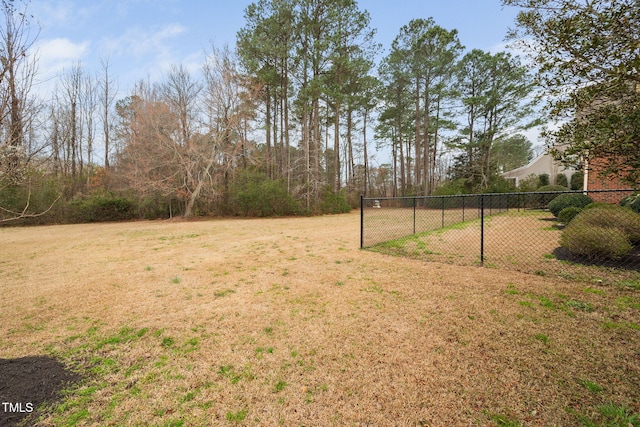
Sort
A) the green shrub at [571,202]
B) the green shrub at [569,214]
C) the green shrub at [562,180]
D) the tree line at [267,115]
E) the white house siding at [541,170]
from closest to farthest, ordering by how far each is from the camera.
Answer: the green shrub at [569,214], the green shrub at [571,202], the tree line at [267,115], the green shrub at [562,180], the white house siding at [541,170]

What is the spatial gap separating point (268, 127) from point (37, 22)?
16.8 meters

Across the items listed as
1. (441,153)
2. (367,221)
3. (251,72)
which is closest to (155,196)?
(251,72)

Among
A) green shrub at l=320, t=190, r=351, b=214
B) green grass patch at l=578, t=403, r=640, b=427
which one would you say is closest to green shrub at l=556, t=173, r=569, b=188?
green shrub at l=320, t=190, r=351, b=214

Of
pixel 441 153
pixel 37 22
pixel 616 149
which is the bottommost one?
pixel 616 149

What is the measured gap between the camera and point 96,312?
10.1 feet

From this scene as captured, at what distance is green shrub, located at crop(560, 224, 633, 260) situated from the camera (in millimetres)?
4211

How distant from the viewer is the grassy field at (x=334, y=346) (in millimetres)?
1568

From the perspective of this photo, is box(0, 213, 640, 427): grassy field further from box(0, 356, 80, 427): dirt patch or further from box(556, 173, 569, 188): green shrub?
box(556, 173, 569, 188): green shrub

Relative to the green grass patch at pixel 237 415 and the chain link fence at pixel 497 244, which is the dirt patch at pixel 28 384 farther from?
the chain link fence at pixel 497 244

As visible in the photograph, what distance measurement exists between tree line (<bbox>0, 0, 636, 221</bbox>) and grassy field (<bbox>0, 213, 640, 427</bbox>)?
13.1m

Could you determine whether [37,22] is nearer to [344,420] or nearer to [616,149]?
[344,420]

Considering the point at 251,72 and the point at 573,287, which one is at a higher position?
the point at 251,72

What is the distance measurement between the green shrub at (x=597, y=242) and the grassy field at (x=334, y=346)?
3.12 ft

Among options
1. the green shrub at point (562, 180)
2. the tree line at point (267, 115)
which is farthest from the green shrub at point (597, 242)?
the green shrub at point (562, 180)
